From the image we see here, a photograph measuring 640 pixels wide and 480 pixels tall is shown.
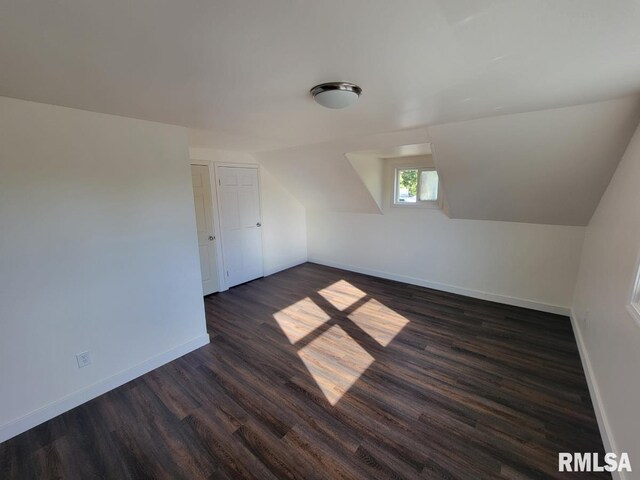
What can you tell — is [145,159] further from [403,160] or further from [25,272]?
[403,160]

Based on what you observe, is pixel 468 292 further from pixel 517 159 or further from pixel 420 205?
pixel 517 159

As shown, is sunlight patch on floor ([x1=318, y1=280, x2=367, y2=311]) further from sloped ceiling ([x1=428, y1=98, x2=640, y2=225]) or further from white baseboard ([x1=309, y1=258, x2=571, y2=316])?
sloped ceiling ([x1=428, y1=98, x2=640, y2=225])

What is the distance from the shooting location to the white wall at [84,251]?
70.0 inches

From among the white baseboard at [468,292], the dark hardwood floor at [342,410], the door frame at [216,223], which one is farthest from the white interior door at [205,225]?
the white baseboard at [468,292]

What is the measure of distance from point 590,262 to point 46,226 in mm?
4468

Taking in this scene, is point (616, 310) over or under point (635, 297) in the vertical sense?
under

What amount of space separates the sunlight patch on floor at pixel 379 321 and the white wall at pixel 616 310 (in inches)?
60.8

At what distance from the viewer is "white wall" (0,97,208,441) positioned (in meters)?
1.78

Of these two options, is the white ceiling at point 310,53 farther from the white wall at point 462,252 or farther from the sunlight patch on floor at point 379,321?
the sunlight patch on floor at point 379,321

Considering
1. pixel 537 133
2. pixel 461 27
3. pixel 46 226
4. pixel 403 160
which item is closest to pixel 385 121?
pixel 537 133

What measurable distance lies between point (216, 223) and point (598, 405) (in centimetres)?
424

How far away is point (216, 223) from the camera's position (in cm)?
408

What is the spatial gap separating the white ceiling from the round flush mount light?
0.20 ft

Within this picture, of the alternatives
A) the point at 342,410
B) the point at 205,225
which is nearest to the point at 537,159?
the point at 342,410
